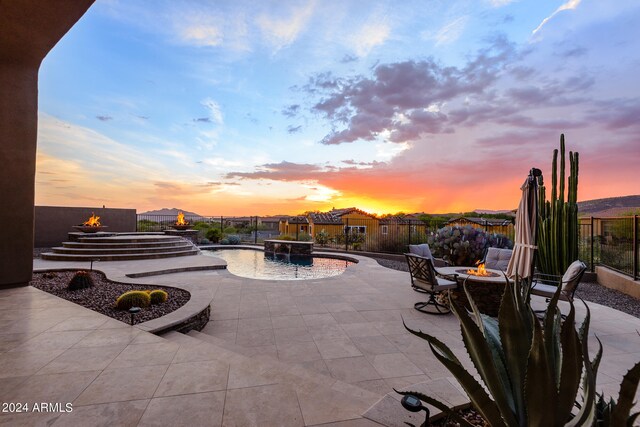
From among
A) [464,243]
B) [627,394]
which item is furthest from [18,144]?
[464,243]

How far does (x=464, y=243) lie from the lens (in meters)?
8.66

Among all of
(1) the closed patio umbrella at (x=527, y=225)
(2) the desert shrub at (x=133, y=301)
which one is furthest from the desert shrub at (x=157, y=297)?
(1) the closed patio umbrella at (x=527, y=225)

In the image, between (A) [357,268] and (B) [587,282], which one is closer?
(B) [587,282]

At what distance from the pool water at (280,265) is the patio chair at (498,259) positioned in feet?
13.9

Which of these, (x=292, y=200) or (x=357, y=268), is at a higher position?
(x=292, y=200)

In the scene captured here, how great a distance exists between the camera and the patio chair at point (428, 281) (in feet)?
16.3

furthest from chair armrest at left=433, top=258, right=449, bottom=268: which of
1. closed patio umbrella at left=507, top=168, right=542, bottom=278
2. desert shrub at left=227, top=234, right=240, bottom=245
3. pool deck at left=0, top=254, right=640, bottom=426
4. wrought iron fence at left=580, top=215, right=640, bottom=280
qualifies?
desert shrub at left=227, top=234, right=240, bottom=245

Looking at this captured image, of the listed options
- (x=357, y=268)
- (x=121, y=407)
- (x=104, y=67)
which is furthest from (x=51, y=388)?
(x=104, y=67)

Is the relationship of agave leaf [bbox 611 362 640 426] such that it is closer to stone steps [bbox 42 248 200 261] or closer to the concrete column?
the concrete column

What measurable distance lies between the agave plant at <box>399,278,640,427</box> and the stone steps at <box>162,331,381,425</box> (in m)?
1.14

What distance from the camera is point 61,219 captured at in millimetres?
13047

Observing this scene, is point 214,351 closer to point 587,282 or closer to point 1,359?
point 1,359

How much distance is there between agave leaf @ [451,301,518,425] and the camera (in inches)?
47.9

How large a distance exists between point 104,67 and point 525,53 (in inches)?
464
